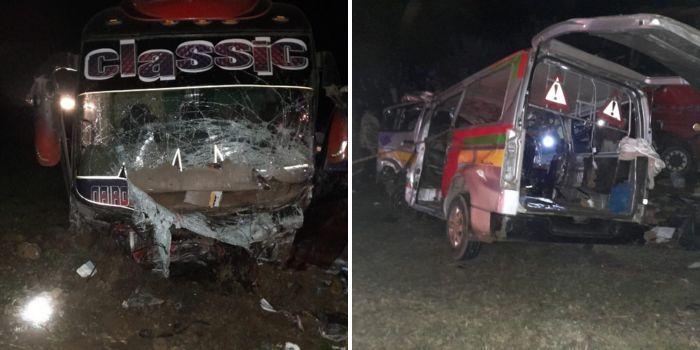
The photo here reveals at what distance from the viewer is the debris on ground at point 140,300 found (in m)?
3.95

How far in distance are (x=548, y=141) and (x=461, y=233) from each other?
1408mm

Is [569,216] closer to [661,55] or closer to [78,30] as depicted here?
[661,55]

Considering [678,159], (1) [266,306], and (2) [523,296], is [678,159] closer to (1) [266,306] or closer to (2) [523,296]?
(2) [523,296]

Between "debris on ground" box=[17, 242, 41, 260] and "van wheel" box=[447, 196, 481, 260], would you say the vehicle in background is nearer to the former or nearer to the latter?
"van wheel" box=[447, 196, 481, 260]

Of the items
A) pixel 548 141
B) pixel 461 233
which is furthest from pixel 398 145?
pixel 461 233

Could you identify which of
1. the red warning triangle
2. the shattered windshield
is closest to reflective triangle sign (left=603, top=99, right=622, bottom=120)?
the red warning triangle

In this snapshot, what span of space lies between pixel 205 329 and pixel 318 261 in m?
1.36

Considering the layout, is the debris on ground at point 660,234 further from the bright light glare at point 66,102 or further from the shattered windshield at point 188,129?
the bright light glare at point 66,102

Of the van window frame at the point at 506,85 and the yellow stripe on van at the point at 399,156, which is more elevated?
the van window frame at the point at 506,85

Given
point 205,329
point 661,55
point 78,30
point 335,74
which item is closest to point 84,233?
point 205,329

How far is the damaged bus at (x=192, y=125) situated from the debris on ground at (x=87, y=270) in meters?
0.48

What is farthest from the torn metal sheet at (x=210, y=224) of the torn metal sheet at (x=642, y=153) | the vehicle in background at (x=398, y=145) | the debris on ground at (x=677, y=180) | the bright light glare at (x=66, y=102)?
the debris on ground at (x=677, y=180)

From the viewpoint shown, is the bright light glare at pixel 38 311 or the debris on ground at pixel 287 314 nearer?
the bright light glare at pixel 38 311

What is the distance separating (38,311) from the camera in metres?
3.85
